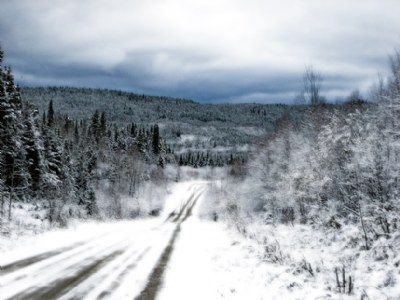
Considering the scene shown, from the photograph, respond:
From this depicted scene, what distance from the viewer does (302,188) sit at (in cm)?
2761

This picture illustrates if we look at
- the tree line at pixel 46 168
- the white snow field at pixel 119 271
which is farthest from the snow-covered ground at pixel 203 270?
the tree line at pixel 46 168

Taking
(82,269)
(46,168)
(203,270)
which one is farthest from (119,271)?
(46,168)

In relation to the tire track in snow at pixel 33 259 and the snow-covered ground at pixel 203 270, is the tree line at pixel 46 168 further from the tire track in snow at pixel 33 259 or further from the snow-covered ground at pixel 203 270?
the snow-covered ground at pixel 203 270

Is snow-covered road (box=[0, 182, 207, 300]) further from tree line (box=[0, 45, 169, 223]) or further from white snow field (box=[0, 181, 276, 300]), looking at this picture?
tree line (box=[0, 45, 169, 223])

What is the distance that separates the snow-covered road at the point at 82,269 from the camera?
8719 millimetres

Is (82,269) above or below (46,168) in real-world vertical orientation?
below

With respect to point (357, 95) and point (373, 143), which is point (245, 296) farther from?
point (357, 95)

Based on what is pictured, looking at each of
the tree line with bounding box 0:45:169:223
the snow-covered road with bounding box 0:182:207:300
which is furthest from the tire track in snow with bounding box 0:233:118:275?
the tree line with bounding box 0:45:169:223

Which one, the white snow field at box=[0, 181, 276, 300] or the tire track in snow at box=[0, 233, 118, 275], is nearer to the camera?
the white snow field at box=[0, 181, 276, 300]

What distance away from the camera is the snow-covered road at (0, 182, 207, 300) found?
28.6 ft

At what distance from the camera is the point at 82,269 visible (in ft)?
36.9

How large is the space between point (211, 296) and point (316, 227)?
30.4 ft

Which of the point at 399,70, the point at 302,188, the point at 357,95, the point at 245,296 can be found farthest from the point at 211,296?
the point at 357,95

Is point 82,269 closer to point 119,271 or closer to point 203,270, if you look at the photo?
point 119,271
